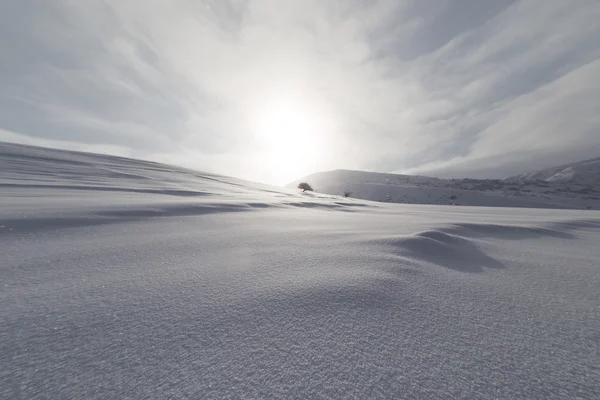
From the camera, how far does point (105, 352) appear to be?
0.70 m

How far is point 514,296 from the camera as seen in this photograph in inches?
45.3

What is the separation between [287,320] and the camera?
89cm

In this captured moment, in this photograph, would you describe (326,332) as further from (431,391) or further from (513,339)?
(513,339)

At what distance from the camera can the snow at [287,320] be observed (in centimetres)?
63

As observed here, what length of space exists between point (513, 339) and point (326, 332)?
655 mm

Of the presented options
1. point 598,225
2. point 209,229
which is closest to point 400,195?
point 598,225

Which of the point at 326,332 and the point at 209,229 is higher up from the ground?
the point at 209,229

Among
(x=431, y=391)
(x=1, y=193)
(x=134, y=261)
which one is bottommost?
(x=431, y=391)

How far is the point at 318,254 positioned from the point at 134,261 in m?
1.17

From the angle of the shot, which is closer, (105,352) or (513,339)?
(105,352)

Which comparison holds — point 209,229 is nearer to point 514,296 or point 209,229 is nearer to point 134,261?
point 134,261

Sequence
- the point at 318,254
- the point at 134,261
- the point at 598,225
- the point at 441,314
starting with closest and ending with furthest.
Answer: the point at 441,314, the point at 134,261, the point at 318,254, the point at 598,225

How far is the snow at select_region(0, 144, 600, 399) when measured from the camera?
0.63m

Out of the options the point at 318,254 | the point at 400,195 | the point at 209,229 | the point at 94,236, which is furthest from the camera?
the point at 400,195
